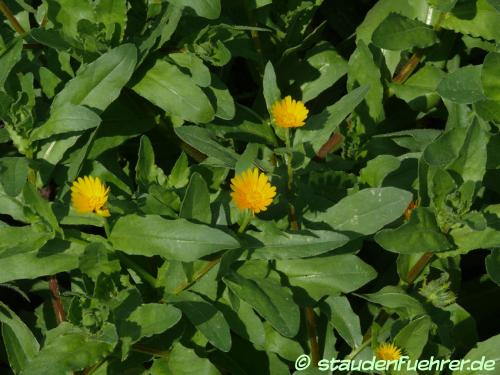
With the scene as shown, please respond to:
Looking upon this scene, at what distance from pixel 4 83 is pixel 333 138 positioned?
116 centimetres

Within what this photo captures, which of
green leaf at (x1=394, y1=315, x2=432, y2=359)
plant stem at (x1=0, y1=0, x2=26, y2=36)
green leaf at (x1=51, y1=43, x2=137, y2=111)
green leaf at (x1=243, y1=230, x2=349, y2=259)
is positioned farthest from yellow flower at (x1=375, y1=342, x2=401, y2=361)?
plant stem at (x1=0, y1=0, x2=26, y2=36)

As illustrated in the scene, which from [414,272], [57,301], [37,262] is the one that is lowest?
[57,301]

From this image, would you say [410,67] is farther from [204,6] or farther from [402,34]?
[204,6]

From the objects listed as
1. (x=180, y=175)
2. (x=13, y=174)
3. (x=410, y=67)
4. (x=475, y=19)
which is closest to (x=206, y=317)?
(x=180, y=175)

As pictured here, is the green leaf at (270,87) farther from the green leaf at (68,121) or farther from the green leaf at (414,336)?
the green leaf at (414,336)

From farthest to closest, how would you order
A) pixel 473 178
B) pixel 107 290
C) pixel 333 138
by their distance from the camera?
pixel 333 138, pixel 473 178, pixel 107 290

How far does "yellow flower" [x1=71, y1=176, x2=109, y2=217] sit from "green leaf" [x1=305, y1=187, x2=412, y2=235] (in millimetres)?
636

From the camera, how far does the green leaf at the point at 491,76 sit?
7.39 feet

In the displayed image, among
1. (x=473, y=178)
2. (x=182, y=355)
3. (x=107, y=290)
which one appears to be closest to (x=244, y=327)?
(x=182, y=355)

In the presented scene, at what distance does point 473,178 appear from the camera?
7.18ft

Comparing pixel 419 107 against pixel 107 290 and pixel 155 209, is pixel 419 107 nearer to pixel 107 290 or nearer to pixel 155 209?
pixel 155 209

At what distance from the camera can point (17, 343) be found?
2.21 metres

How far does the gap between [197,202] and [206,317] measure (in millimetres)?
313

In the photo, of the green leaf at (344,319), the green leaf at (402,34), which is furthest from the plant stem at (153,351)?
the green leaf at (402,34)
